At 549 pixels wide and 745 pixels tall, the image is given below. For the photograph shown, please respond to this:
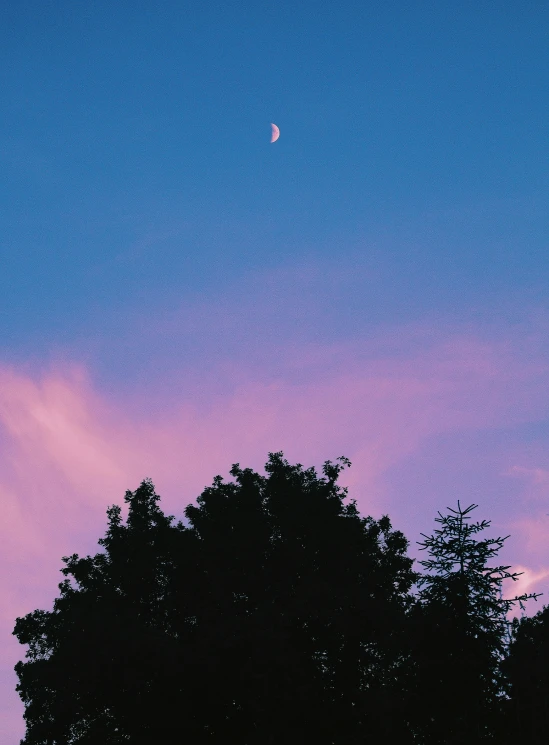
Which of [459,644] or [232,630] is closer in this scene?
[459,644]

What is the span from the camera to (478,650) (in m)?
20.7

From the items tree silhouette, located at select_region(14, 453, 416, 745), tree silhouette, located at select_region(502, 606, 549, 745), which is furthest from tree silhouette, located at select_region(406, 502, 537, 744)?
tree silhouette, located at select_region(14, 453, 416, 745)

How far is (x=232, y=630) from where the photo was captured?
32750 millimetres

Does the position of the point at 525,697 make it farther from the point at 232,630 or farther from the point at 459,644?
the point at 232,630

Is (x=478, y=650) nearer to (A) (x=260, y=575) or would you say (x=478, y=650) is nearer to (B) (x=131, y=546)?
(A) (x=260, y=575)

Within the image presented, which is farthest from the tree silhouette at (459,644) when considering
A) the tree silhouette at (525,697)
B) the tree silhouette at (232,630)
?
the tree silhouette at (232,630)

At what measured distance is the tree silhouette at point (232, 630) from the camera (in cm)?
3238

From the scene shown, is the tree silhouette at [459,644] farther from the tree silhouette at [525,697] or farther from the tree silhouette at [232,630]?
the tree silhouette at [232,630]

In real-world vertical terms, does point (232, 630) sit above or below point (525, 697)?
above

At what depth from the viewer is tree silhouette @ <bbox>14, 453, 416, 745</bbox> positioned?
32.4 meters

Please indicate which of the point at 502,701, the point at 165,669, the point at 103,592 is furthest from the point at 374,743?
the point at 103,592

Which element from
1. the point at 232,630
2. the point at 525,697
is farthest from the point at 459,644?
the point at 232,630

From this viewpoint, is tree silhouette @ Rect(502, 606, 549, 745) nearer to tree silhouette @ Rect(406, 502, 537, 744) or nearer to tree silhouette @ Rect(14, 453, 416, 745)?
tree silhouette @ Rect(406, 502, 537, 744)

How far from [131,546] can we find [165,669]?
29.9 feet
